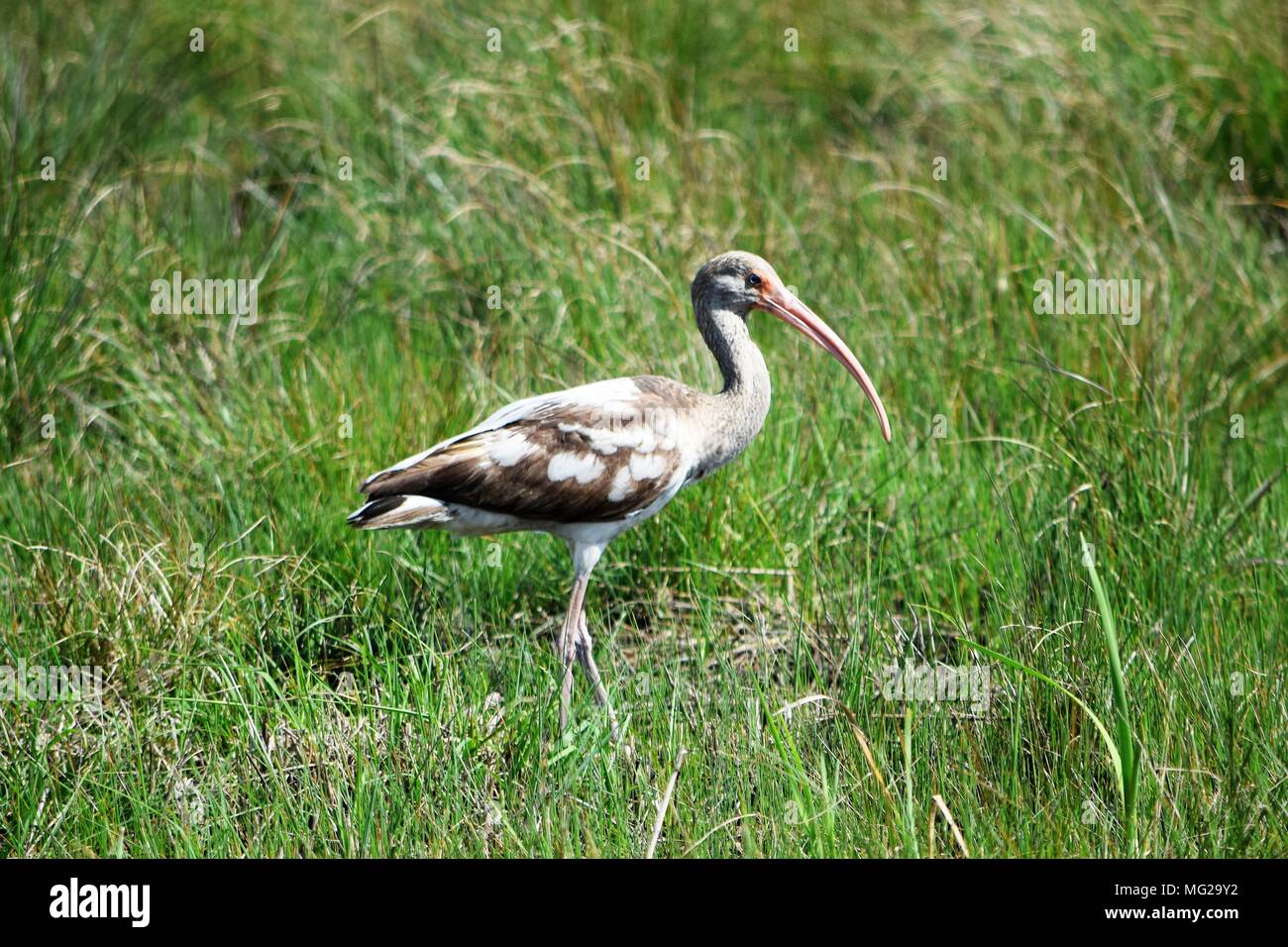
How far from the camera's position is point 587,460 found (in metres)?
4.98

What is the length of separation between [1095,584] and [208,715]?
2562 millimetres

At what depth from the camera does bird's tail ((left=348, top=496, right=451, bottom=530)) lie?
493 centimetres

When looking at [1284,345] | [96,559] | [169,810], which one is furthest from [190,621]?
[1284,345]

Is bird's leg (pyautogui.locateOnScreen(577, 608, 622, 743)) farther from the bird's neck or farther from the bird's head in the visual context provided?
the bird's head

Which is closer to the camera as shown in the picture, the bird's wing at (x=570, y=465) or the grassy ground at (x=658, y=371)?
the grassy ground at (x=658, y=371)

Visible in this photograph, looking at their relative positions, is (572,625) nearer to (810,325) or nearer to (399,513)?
(399,513)

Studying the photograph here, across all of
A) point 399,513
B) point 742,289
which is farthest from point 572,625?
point 742,289

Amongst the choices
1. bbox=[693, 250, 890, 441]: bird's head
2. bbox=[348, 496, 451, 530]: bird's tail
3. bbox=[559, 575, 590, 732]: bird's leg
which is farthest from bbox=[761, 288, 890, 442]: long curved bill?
bbox=[348, 496, 451, 530]: bird's tail

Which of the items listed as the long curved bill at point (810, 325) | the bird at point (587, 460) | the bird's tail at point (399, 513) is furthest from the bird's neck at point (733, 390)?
the bird's tail at point (399, 513)

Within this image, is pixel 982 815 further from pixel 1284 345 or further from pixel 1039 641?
pixel 1284 345

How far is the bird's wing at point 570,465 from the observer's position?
4949mm

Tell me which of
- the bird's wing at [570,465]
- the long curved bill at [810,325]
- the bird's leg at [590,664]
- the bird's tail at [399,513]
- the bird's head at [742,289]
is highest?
the bird's head at [742,289]

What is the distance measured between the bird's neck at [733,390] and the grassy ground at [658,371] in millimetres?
539

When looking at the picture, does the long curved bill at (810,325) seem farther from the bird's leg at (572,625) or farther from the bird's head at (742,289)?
the bird's leg at (572,625)
